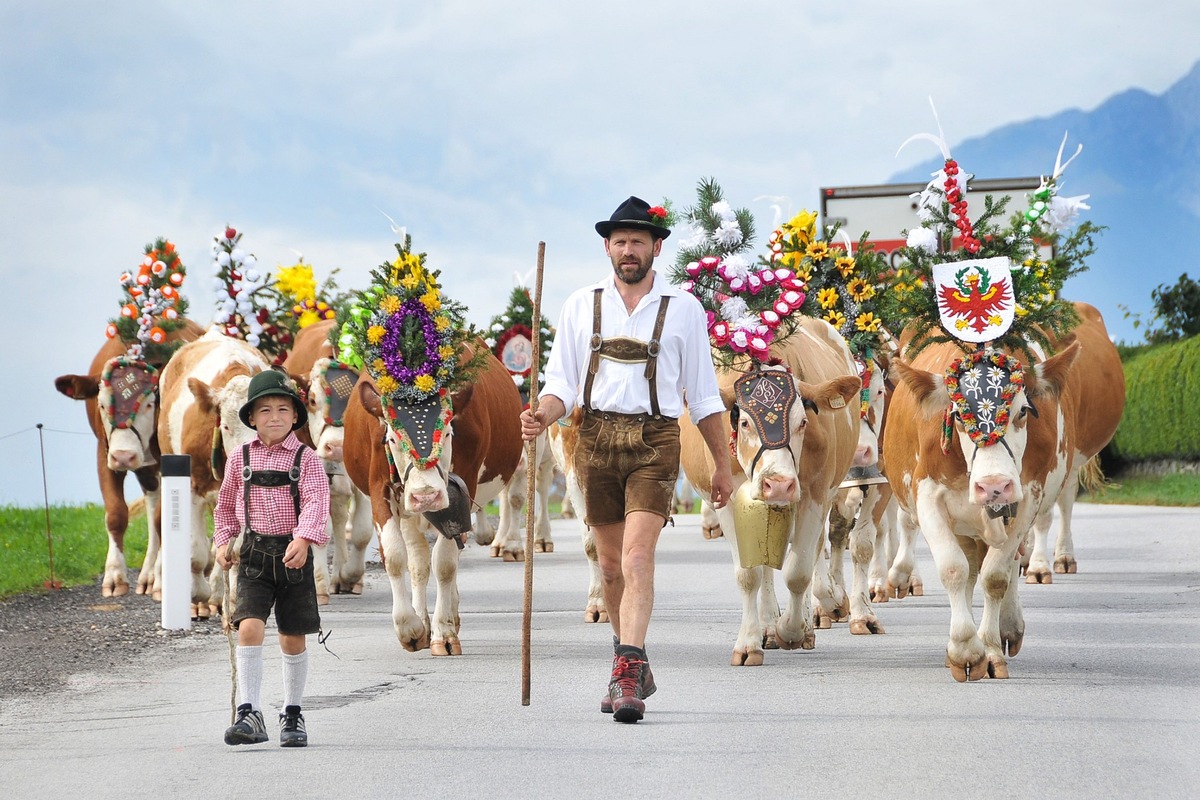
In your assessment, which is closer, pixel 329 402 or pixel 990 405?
pixel 990 405

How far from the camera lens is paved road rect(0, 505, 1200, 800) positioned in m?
6.09

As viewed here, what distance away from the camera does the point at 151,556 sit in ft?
45.9

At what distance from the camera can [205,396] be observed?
39.5ft

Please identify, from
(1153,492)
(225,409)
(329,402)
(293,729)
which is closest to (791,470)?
(293,729)

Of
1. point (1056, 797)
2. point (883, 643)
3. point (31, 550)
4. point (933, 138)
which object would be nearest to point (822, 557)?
point (883, 643)

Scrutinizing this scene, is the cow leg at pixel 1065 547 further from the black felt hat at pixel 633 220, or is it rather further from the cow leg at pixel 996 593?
the black felt hat at pixel 633 220

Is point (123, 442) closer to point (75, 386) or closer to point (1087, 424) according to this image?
point (75, 386)

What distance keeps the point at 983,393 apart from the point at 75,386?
8605 mm

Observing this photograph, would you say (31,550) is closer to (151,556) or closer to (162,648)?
(151,556)

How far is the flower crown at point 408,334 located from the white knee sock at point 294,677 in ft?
10.5

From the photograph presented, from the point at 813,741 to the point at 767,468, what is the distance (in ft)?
8.30

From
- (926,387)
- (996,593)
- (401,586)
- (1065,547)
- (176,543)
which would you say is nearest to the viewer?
(996,593)

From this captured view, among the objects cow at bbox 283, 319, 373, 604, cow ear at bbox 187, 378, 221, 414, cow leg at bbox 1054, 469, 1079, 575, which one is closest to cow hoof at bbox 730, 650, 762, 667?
cow at bbox 283, 319, 373, 604

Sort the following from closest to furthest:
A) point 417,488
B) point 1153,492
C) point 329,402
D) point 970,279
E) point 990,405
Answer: point 990,405
point 970,279
point 417,488
point 329,402
point 1153,492
